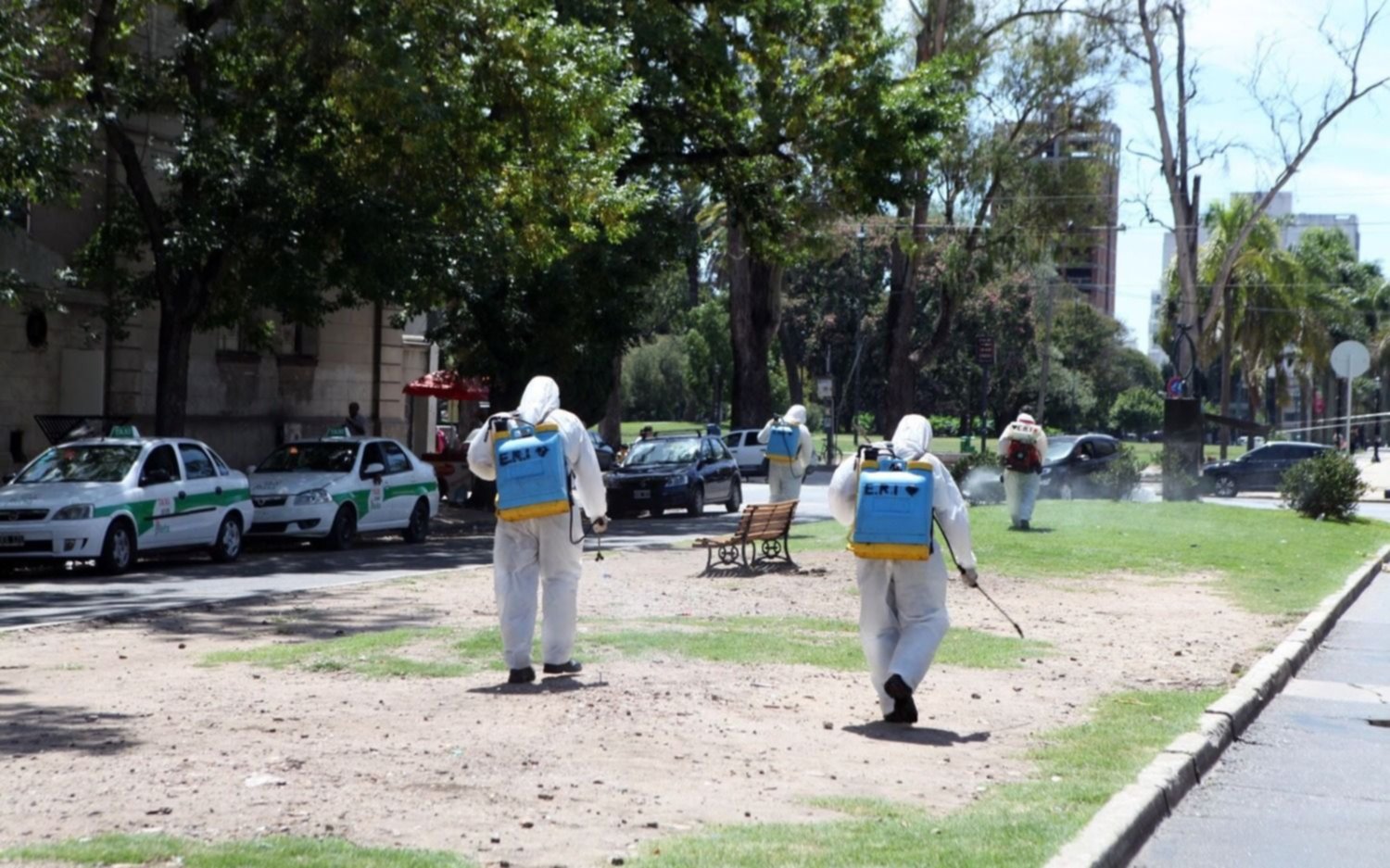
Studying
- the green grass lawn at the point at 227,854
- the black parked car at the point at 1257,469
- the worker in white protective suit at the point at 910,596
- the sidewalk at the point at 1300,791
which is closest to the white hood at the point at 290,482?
the sidewalk at the point at 1300,791

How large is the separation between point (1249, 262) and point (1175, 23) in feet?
81.2

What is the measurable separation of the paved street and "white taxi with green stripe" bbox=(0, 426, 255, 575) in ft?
1.10

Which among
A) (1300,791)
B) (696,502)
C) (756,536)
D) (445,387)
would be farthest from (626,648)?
(445,387)

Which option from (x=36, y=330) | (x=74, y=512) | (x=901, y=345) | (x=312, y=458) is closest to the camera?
(x=74, y=512)

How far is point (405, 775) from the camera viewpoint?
704 cm

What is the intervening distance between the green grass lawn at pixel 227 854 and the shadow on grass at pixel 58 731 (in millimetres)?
1868

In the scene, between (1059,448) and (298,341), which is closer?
(298,341)

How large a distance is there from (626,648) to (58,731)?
170 inches

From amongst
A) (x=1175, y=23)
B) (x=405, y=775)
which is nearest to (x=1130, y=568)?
(x=405, y=775)

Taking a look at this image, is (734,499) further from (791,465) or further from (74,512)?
(74,512)

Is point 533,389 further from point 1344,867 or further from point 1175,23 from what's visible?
point 1175,23

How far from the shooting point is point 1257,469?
1773 inches

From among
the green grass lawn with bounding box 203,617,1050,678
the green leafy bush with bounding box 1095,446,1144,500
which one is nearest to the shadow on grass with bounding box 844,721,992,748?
the green grass lawn with bounding box 203,617,1050,678

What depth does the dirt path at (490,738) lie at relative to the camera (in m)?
6.29
